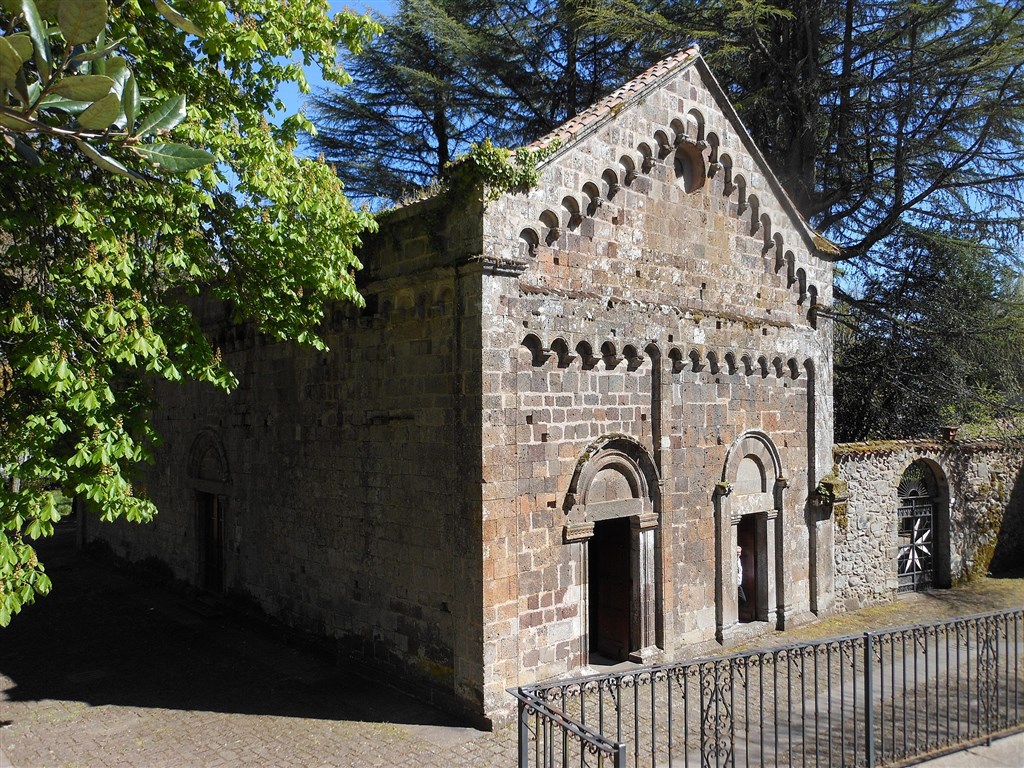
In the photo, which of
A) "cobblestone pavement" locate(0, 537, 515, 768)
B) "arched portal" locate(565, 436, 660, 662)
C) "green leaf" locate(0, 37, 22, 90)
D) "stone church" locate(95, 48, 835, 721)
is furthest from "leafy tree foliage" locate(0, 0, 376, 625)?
"arched portal" locate(565, 436, 660, 662)

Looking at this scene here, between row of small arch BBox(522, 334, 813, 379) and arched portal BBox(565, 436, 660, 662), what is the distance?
1049 mm

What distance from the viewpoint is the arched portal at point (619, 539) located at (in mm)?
9094

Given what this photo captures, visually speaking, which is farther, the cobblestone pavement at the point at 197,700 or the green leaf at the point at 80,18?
the cobblestone pavement at the point at 197,700

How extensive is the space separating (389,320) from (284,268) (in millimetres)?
1824

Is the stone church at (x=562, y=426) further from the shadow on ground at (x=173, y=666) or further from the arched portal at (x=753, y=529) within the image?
the shadow on ground at (x=173, y=666)

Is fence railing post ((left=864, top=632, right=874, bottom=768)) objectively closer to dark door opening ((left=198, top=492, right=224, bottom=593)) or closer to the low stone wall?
the low stone wall

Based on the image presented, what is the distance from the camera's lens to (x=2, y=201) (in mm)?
7156

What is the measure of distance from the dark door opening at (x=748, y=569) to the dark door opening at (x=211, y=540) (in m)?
9.05

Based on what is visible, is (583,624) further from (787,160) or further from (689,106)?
(787,160)

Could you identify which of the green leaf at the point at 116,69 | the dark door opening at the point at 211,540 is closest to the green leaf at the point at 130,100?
the green leaf at the point at 116,69

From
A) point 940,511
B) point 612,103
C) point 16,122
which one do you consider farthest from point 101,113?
point 940,511

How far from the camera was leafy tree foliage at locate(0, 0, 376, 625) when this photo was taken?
639 centimetres

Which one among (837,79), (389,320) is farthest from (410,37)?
(389,320)

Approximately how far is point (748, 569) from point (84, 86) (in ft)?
37.4
